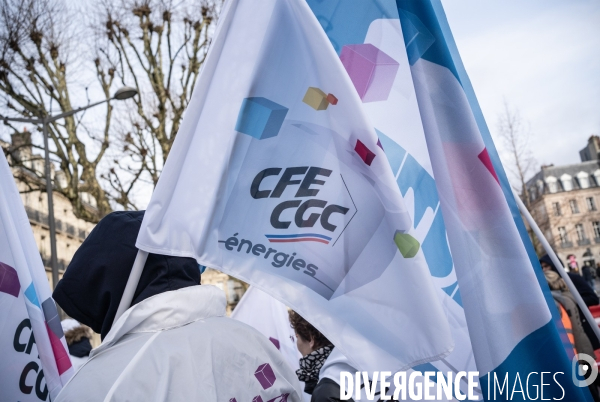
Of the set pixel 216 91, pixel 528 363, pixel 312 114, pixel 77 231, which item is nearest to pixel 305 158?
pixel 312 114

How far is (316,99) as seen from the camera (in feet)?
7.80

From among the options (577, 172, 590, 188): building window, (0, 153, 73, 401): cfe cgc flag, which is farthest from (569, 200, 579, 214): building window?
(0, 153, 73, 401): cfe cgc flag

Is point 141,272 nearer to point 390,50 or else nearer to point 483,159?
point 483,159

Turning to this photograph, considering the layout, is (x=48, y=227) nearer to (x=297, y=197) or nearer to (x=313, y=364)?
(x=313, y=364)

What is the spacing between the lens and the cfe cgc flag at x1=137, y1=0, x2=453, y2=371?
2.11m

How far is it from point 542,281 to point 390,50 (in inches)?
55.4

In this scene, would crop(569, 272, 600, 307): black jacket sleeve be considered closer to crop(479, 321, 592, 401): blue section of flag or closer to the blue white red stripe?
crop(479, 321, 592, 401): blue section of flag

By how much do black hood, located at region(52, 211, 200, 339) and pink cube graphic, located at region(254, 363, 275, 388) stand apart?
389mm

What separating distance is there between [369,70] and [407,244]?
1.30m

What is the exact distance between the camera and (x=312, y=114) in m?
2.39

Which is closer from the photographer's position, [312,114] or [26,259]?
[312,114]

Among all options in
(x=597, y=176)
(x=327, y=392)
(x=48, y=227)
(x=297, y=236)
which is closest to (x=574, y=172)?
(x=597, y=176)

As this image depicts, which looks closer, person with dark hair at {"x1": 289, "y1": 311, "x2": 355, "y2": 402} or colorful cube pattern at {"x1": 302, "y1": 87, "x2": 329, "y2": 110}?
colorful cube pattern at {"x1": 302, "y1": 87, "x2": 329, "y2": 110}

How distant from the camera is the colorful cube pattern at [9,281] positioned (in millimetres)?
3076
